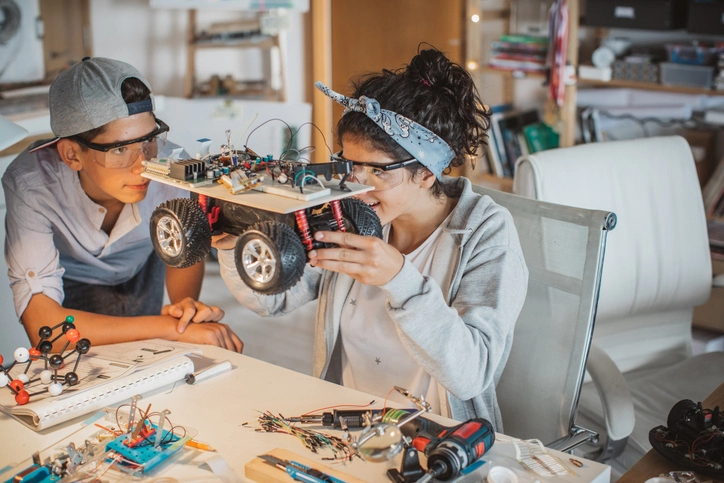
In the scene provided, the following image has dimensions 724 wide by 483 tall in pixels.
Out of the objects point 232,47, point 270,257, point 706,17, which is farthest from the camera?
point 232,47

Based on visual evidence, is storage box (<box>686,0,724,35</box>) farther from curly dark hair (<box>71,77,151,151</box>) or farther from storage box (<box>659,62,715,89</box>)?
curly dark hair (<box>71,77,151,151</box>)

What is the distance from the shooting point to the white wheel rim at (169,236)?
1.24 meters

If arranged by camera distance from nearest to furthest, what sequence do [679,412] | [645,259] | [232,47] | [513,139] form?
1. [679,412]
2. [645,259]
3. [513,139]
4. [232,47]

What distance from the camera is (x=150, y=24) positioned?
14.7 ft

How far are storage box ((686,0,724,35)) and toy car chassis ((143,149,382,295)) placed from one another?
8.69 ft

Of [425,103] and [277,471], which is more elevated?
[425,103]

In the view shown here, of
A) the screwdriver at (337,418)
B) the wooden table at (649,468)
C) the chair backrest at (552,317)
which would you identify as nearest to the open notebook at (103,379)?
the screwdriver at (337,418)

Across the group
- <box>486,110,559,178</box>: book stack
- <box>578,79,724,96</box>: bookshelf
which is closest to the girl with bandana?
<box>578,79,724,96</box>: bookshelf

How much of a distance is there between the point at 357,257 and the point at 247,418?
0.41m

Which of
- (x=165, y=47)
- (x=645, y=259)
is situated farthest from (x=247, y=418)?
(x=165, y=47)

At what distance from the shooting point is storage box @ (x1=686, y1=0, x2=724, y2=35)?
3.23m

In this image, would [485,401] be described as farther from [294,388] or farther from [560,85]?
[560,85]

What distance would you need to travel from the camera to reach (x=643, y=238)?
2.09m

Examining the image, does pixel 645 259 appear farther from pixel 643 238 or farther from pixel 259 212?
pixel 259 212
